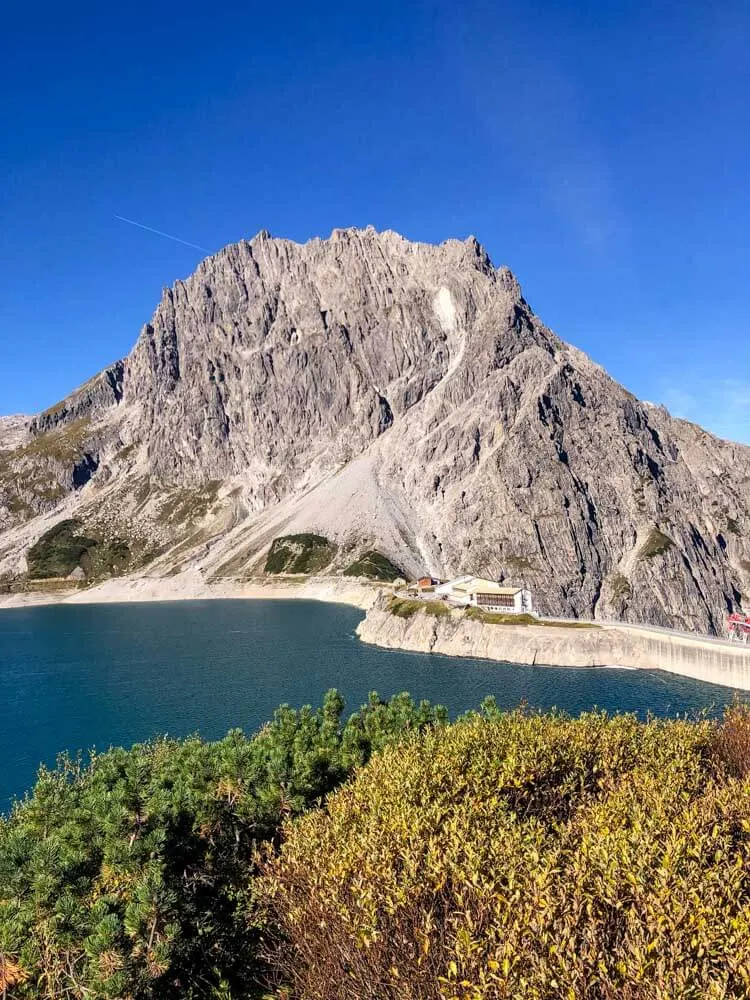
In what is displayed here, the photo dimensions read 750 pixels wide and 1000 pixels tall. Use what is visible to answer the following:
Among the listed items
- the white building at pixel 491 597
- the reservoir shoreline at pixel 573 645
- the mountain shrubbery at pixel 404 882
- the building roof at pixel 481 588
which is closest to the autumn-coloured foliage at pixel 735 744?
the mountain shrubbery at pixel 404 882

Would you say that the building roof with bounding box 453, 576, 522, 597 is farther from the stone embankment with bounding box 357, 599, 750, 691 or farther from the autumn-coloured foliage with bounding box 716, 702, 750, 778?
the autumn-coloured foliage with bounding box 716, 702, 750, 778

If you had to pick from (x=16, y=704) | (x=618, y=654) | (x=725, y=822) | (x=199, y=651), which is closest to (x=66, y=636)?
(x=199, y=651)

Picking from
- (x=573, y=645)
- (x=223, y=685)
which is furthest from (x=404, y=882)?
(x=573, y=645)

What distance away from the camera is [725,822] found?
18.0 meters

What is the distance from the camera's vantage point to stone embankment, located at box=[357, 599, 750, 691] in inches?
3755

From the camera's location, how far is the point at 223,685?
97.3 meters

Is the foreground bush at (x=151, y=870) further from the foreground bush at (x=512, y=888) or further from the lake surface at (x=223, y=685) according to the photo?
the lake surface at (x=223, y=685)

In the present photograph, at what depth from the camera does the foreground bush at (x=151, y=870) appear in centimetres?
1480

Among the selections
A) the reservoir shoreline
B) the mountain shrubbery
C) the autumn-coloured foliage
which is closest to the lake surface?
the reservoir shoreline

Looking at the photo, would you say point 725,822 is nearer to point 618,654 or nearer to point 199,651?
point 618,654

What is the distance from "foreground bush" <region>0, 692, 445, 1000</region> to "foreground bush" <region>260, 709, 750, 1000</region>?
2.16 m

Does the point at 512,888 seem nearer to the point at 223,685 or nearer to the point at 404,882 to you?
the point at 404,882

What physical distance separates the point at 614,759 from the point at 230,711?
6560 cm

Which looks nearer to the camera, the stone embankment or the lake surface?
the lake surface
